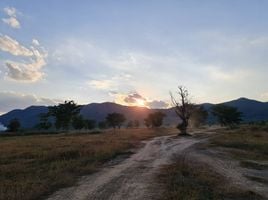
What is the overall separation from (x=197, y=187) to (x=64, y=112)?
119 meters

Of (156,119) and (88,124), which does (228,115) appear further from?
(88,124)

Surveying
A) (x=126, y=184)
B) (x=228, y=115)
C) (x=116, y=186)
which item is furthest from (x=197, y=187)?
(x=228, y=115)

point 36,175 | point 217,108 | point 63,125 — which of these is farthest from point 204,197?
point 217,108

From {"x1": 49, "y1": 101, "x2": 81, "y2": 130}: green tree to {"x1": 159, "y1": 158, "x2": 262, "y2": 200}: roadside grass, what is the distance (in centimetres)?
11232

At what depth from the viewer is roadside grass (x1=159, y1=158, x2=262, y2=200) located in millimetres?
15938

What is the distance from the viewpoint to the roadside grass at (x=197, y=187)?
15.9m

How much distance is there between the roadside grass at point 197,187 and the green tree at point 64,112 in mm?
112318

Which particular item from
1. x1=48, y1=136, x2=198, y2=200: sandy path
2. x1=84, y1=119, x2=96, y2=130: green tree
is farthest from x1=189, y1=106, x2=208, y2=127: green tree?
x1=48, y1=136, x2=198, y2=200: sandy path

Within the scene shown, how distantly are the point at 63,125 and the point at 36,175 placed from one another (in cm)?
11540

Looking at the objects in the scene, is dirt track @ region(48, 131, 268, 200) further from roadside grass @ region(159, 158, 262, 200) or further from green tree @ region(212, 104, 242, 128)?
green tree @ region(212, 104, 242, 128)

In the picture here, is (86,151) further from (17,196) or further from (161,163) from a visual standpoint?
(17,196)

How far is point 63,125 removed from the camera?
13625 centimetres

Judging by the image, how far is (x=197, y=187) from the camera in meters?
17.9

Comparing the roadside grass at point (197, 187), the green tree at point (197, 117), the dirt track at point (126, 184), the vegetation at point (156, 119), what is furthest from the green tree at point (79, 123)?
the roadside grass at point (197, 187)
